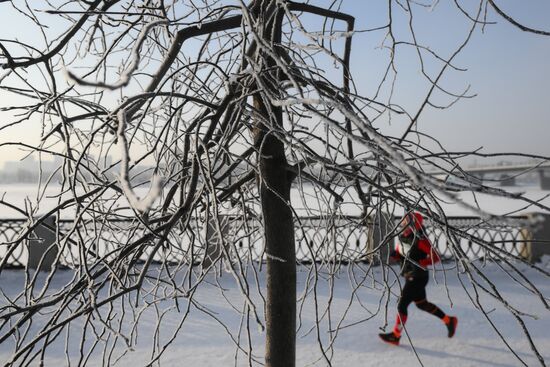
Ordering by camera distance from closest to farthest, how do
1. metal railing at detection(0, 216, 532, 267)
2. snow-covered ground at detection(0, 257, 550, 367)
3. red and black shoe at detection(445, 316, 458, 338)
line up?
metal railing at detection(0, 216, 532, 267), snow-covered ground at detection(0, 257, 550, 367), red and black shoe at detection(445, 316, 458, 338)

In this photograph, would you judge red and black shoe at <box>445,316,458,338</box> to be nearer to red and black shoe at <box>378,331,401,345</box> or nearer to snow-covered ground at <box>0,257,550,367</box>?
snow-covered ground at <box>0,257,550,367</box>

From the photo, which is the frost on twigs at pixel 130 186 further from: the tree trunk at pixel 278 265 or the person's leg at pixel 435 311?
the person's leg at pixel 435 311

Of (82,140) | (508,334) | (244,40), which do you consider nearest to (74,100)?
(82,140)

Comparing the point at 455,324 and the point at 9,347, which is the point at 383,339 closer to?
the point at 455,324

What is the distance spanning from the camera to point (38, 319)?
5.56 metres

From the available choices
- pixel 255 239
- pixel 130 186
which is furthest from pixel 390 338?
pixel 130 186

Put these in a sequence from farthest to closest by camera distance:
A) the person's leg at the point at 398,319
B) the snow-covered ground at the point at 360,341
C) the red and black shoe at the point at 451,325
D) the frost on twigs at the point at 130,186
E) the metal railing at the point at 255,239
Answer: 1. the red and black shoe at the point at 451,325
2. the person's leg at the point at 398,319
3. the snow-covered ground at the point at 360,341
4. the metal railing at the point at 255,239
5. the frost on twigs at the point at 130,186

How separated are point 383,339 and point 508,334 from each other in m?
1.82

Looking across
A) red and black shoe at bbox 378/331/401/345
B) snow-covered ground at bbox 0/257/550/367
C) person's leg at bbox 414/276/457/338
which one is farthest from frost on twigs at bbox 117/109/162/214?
person's leg at bbox 414/276/457/338

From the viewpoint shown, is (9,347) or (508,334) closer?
(9,347)

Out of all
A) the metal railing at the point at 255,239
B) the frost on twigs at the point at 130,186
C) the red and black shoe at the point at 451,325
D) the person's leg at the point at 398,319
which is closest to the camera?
the frost on twigs at the point at 130,186

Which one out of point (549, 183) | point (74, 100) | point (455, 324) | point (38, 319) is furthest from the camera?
point (549, 183)

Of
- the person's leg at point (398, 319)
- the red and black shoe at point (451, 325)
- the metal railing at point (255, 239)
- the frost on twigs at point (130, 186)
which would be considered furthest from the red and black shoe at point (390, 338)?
the frost on twigs at point (130, 186)

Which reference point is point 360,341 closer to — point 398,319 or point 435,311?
point 398,319
